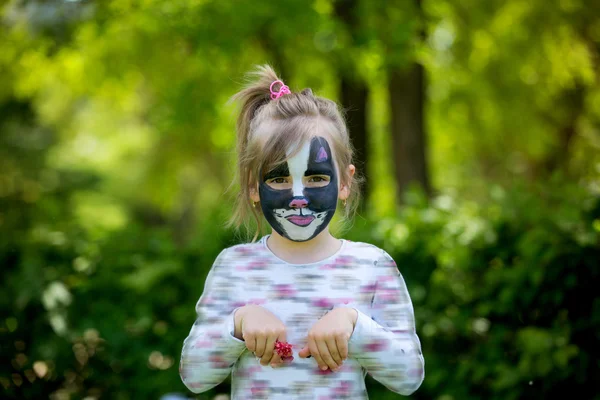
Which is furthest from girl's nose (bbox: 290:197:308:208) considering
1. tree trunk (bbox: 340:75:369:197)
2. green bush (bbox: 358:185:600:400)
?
tree trunk (bbox: 340:75:369:197)

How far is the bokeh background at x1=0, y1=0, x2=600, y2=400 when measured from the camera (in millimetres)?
4531

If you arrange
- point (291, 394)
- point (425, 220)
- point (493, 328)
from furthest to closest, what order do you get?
1. point (425, 220)
2. point (493, 328)
3. point (291, 394)

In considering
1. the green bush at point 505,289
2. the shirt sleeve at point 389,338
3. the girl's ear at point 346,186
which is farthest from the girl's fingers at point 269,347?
the green bush at point 505,289

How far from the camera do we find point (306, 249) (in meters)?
2.42

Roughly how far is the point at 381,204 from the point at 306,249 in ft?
33.3

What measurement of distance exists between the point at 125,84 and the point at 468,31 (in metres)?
4.71

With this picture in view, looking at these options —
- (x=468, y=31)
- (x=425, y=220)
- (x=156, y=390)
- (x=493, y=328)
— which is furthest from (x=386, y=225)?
(x=468, y=31)

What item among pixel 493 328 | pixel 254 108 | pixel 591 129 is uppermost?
pixel 591 129

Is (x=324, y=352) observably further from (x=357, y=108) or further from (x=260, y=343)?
(x=357, y=108)

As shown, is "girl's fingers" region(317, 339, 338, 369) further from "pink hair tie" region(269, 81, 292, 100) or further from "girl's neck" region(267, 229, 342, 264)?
"pink hair tie" region(269, 81, 292, 100)

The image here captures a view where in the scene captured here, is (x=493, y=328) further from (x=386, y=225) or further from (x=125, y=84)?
(x=125, y=84)

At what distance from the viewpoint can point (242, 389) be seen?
7.69ft

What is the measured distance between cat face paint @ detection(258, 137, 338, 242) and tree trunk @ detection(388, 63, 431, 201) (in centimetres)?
642

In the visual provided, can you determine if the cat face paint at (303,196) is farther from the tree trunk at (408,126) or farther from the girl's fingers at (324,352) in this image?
the tree trunk at (408,126)
